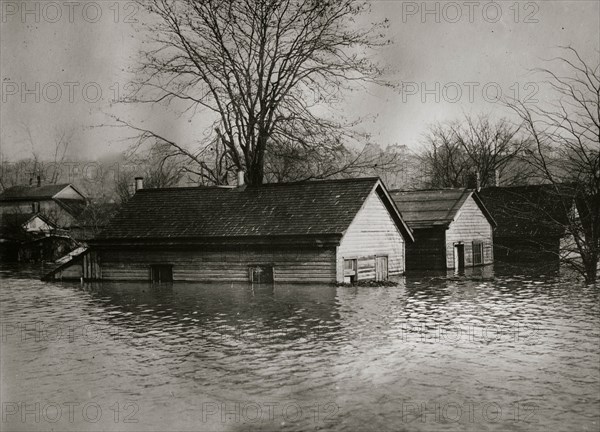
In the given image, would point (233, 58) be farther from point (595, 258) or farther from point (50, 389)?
point (50, 389)

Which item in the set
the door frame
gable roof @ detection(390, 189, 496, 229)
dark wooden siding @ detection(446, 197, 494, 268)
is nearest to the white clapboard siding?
gable roof @ detection(390, 189, 496, 229)

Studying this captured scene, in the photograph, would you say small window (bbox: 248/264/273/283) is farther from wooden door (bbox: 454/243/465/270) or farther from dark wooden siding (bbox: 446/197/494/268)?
wooden door (bbox: 454/243/465/270)

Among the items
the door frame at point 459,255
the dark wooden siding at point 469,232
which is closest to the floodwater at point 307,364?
the dark wooden siding at point 469,232

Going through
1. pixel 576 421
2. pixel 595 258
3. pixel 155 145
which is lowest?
pixel 576 421

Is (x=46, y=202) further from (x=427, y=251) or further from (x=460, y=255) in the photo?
(x=460, y=255)

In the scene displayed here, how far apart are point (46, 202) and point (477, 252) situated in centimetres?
6479

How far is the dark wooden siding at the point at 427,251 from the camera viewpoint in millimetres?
36281

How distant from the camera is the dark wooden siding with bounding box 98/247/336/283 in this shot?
89.8 ft

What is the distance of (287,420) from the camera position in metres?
9.12

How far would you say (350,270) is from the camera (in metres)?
28.2

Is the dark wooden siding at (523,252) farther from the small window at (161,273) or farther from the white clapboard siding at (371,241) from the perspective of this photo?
the small window at (161,273)

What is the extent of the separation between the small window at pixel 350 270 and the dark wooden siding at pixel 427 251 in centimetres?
929

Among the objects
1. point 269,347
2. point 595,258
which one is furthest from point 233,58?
point 269,347

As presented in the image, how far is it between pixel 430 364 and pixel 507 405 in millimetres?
2852
